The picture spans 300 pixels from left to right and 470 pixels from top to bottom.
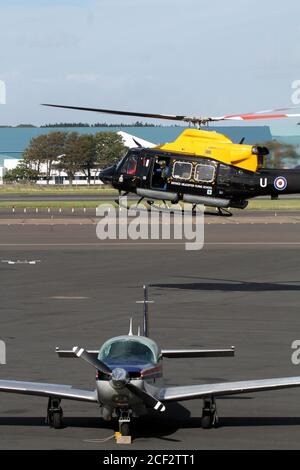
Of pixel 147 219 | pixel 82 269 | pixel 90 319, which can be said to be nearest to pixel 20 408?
pixel 90 319

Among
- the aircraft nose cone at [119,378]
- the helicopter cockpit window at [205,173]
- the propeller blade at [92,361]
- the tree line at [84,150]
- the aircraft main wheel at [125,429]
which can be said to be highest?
the tree line at [84,150]

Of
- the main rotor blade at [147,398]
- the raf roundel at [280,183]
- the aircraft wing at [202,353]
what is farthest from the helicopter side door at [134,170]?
the main rotor blade at [147,398]

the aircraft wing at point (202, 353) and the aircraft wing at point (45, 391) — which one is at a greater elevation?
the aircraft wing at point (202, 353)

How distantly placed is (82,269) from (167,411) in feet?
126

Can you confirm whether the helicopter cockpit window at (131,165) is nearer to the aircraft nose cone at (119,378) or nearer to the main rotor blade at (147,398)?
the main rotor blade at (147,398)

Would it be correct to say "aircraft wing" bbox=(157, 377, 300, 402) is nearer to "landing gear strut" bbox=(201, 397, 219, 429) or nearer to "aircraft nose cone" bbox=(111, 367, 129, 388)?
"landing gear strut" bbox=(201, 397, 219, 429)

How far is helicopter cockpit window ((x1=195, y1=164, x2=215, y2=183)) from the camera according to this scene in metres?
46.6

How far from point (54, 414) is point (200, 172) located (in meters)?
23.6

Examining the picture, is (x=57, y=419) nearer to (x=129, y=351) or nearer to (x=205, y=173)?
(x=129, y=351)

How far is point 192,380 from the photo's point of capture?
98.7 feet

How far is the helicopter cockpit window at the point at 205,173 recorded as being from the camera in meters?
46.6

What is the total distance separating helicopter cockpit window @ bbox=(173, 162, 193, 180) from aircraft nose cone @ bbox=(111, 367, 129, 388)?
984 inches
